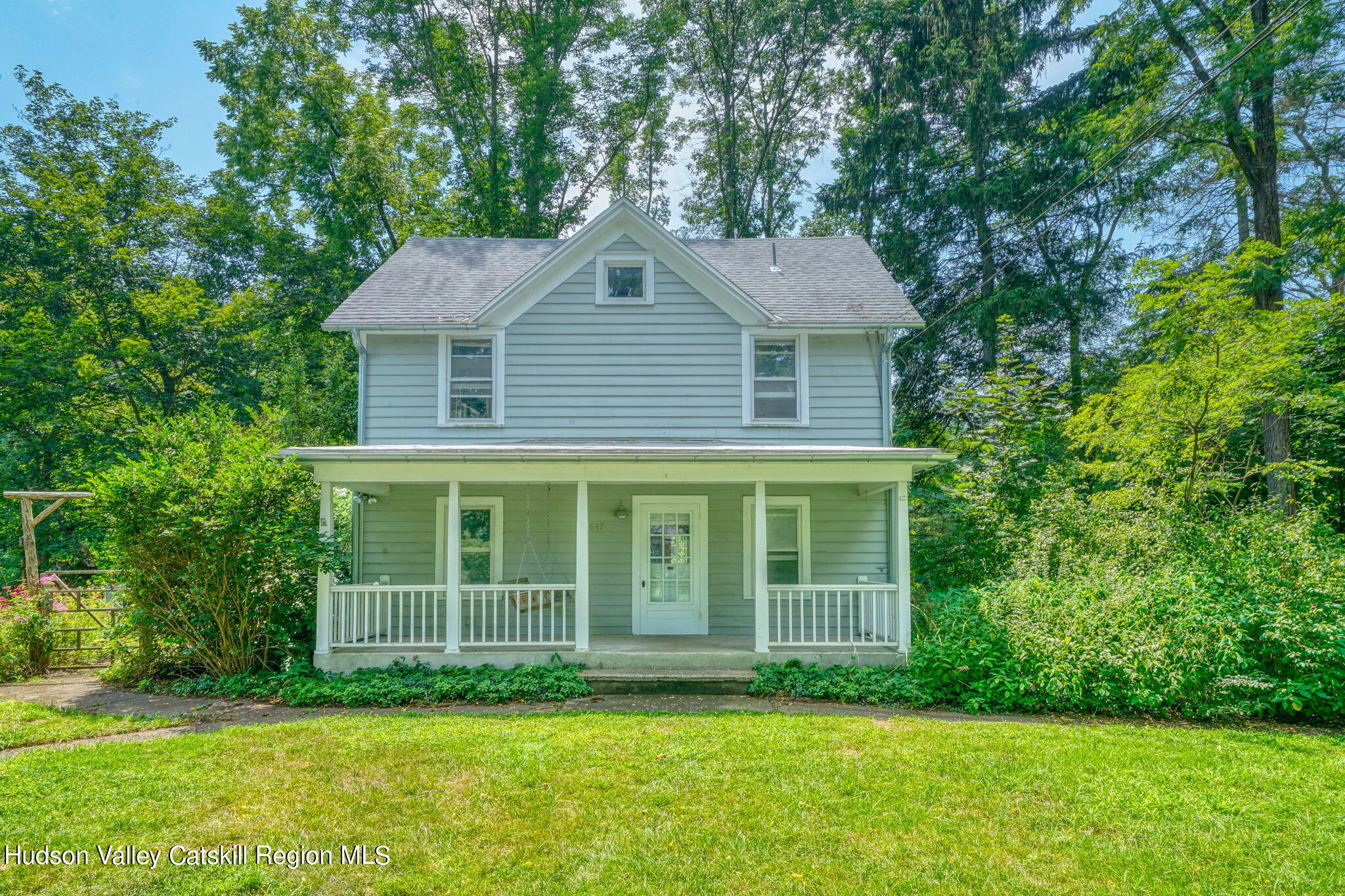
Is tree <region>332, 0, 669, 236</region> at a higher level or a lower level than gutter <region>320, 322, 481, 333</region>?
higher

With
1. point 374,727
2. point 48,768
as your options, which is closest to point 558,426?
point 374,727

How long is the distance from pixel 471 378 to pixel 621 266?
9.91ft

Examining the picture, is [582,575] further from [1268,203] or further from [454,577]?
[1268,203]

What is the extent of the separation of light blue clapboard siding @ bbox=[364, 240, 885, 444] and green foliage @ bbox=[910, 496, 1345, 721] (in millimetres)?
3877

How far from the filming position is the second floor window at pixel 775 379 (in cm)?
1092

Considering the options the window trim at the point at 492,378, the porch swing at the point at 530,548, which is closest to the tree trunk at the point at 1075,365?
the porch swing at the point at 530,548

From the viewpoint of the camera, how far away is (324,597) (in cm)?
843

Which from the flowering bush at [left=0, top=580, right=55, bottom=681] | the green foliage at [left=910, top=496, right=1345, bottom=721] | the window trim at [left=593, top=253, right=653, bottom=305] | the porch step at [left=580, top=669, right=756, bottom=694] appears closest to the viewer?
the green foliage at [left=910, top=496, right=1345, bottom=721]

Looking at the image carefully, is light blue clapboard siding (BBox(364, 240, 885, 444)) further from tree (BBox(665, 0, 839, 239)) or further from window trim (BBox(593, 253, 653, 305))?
tree (BBox(665, 0, 839, 239))

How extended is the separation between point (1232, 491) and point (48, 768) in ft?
51.0

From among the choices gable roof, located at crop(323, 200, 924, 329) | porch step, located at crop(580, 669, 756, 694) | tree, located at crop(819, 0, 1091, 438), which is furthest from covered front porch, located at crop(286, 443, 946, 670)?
tree, located at crop(819, 0, 1091, 438)

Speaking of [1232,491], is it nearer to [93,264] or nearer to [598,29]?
[598,29]

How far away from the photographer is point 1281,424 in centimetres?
1116

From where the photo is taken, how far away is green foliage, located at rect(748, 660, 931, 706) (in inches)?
296
